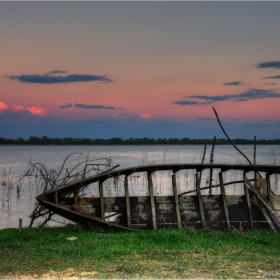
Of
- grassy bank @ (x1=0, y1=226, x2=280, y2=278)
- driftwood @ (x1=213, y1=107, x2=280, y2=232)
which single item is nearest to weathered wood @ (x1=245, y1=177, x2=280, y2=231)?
driftwood @ (x1=213, y1=107, x2=280, y2=232)

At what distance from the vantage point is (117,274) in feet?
21.7

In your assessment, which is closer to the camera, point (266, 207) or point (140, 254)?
point (140, 254)

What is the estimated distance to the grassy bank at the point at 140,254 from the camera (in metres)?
6.74

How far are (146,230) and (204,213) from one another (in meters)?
1.61

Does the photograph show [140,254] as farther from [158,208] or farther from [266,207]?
[266,207]

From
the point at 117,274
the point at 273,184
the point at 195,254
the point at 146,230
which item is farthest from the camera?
the point at 273,184

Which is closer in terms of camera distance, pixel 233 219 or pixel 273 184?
pixel 233 219

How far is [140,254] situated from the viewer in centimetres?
781

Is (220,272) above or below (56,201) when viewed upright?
below

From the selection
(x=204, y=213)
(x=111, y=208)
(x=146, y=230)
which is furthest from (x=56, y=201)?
(x=204, y=213)

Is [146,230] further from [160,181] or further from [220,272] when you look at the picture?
[160,181]

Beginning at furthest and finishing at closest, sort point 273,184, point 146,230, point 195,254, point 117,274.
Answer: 1. point 273,184
2. point 146,230
3. point 195,254
4. point 117,274

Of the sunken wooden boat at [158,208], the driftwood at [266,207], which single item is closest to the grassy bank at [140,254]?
the driftwood at [266,207]

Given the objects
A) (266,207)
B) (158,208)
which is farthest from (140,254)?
(266,207)
